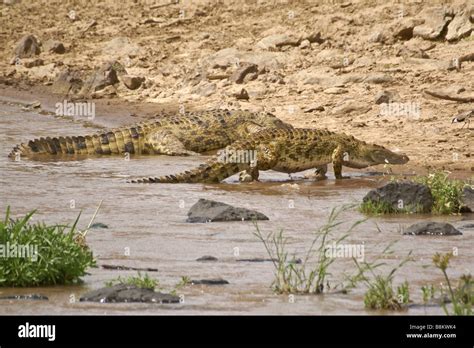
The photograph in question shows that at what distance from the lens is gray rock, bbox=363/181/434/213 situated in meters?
11.6

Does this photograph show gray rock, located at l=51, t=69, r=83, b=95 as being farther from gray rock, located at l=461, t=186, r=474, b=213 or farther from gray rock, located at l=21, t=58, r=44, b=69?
gray rock, located at l=461, t=186, r=474, b=213

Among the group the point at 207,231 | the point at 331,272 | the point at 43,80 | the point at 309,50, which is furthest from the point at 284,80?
the point at 331,272

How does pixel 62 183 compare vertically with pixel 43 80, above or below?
below

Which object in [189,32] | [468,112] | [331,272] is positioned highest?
[189,32]

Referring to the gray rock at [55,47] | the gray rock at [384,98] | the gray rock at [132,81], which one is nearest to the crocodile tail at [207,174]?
the gray rock at [384,98]

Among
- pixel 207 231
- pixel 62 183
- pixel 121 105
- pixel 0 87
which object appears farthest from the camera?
pixel 0 87

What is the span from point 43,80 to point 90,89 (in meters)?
2.20

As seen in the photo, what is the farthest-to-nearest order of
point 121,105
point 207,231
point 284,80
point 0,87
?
point 0,87
point 121,105
point 284,80
point 207,231

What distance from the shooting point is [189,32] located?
76.9 ft

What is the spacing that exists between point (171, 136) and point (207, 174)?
3.00 metres

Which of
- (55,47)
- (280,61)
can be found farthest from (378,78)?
(55,47)

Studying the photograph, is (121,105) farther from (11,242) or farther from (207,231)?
(11,242)
